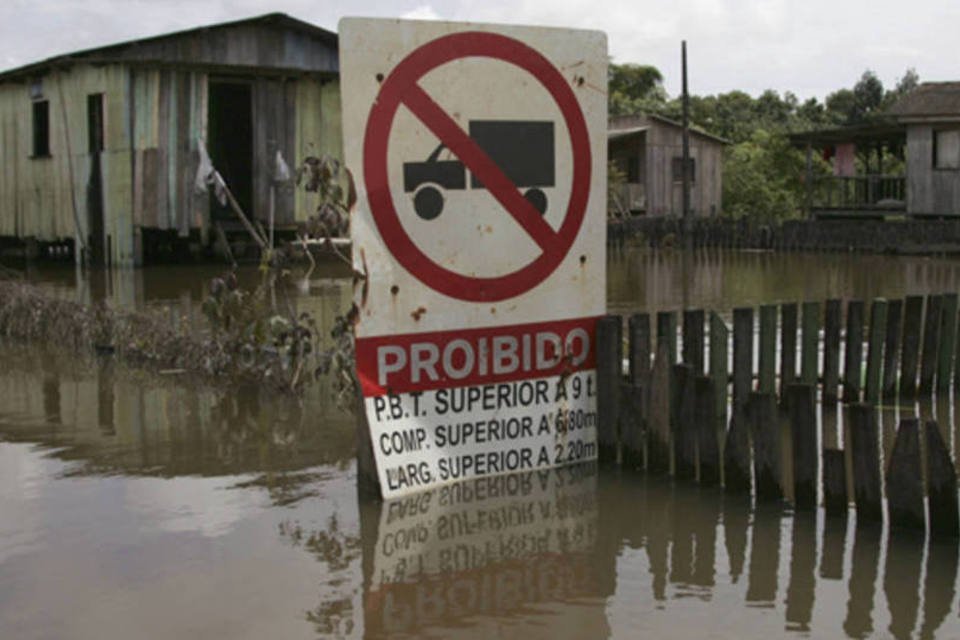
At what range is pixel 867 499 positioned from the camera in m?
6.23

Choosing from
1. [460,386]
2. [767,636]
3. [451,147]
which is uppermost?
[451,147]

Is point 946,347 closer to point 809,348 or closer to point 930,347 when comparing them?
point 930,347

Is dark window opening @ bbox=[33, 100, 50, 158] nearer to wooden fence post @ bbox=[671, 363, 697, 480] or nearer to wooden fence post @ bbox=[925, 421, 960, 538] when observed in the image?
wooden fence post @ bbox=[671, 363, 697, 480]

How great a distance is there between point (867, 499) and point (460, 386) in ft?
7.36

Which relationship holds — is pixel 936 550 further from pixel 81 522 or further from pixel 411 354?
pixel 81 522

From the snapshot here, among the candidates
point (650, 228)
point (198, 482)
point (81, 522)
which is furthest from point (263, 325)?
point (650, 228)

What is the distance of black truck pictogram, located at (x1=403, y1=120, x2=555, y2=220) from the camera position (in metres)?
6.61

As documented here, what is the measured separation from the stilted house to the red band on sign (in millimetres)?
18396

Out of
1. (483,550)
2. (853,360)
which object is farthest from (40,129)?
(483,550)

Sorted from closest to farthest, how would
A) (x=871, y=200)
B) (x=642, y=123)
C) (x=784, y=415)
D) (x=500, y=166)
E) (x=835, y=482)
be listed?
1. (x=835, y=482)
2. (x=500, y=166)
3. (x=784, y=415)
4. (x=871, y=200)
5. (x=642, y=123)

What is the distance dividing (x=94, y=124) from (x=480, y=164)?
2035 centimetres

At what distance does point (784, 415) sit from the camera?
9.22m

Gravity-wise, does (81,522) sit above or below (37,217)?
below

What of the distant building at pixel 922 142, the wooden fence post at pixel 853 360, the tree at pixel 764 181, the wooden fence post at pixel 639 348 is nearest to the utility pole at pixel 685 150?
the distant building at pixel 922 142
